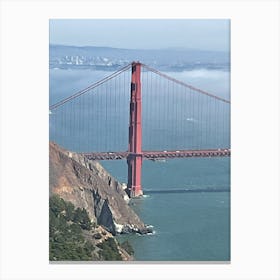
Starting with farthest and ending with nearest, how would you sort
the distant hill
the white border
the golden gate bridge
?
the golden gate bridge, the distant hill, the white border

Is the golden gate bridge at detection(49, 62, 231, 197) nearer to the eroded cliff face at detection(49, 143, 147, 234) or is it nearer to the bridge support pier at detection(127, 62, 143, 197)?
the bridge support pier at detection(127, 62, 143, 197)

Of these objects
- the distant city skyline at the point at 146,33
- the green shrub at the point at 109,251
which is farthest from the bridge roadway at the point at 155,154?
the distant city skyline at the point at 146,33

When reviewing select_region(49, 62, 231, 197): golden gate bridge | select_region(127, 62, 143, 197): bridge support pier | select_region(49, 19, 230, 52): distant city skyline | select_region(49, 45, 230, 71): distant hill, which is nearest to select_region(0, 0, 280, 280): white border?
select_region(49, 19, 230, 52): distant city skyline
